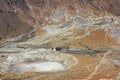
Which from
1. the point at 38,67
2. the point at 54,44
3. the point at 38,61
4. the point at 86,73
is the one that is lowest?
the point at 86,73

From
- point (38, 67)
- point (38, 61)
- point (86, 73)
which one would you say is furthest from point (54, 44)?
point (86, 73)

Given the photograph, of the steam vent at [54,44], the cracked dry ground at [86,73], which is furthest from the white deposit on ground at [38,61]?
the cracked dry ground at [86,73]

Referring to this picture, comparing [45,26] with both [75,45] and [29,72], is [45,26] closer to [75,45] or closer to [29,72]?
[75,45]

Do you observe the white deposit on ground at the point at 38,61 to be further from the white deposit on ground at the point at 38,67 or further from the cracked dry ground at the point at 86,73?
the cracked dry ground at the point at 86,73

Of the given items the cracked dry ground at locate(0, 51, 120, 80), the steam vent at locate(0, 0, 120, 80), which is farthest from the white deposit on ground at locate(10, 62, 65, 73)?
the cracked dry ground at locate(0, 51, 120, 80)

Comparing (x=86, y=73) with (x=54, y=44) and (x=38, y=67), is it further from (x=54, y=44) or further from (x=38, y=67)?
(x=54, y=44)

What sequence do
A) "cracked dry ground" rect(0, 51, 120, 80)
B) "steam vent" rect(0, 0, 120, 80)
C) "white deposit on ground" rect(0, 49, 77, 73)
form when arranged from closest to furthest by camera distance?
"cracked dry ground" rect(0, 51, 120, 80)
"steam vent" rect(0, 0, 120, 80)
"white deposit on ground" rect(0, 49, 77, 73)

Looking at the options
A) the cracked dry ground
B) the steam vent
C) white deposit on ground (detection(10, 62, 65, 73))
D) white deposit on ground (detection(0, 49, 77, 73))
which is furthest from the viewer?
white deposit on ground (detection(0, 49, 77, 73))

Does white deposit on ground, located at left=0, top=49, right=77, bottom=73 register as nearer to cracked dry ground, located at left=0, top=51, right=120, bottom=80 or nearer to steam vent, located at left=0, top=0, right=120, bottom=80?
steam vent, located at left=0, top=0, right=120, bottom=80
